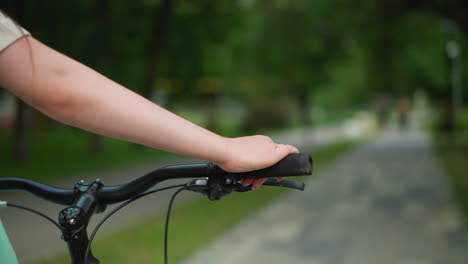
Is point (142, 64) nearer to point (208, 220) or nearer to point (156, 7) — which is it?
point (156, 7)

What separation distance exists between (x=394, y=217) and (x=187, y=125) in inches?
300

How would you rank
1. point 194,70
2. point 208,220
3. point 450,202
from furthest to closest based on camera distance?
point 194,70 → point 450,202 → point 208,220

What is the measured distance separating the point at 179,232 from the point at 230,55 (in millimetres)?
19255

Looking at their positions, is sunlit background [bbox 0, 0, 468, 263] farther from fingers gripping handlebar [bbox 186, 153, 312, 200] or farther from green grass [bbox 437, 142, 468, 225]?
fingers gripping handlebar [bbox 186, 153, 312, 200]

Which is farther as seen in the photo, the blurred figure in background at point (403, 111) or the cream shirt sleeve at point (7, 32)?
the blurred figure in background at point (403, 111)

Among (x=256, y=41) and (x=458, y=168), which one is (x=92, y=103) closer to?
(x=458, y=168)

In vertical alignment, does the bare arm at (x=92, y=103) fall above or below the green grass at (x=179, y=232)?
below

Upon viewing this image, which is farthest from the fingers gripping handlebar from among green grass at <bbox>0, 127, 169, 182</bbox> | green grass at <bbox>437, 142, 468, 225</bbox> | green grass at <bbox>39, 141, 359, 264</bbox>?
green grass at <bbox>0, 127, 169, 182</bbox>

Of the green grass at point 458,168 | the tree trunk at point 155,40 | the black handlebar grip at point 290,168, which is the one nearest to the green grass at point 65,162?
the tree trunk at point 155,40

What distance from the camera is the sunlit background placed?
11.9 meters

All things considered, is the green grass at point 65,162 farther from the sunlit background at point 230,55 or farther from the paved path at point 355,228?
the paved path at point 355,228

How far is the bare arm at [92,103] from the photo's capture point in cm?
92

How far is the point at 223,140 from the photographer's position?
3.42ft

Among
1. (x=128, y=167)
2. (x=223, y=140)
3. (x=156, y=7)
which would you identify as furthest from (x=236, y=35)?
(x=223, y=140)
